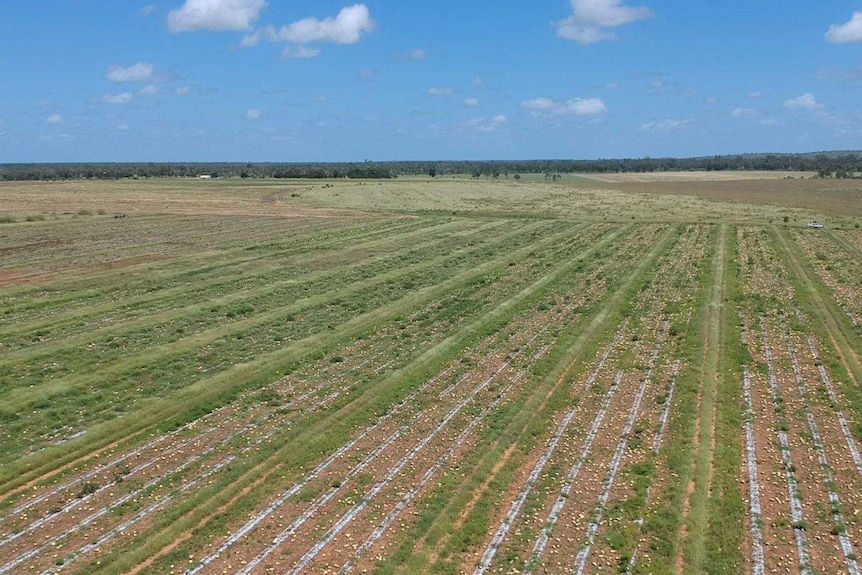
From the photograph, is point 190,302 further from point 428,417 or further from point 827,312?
point 827,312

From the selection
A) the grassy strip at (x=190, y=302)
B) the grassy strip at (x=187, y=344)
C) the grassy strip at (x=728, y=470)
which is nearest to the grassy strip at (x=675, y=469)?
the grassy strip at (x=728, y=470)

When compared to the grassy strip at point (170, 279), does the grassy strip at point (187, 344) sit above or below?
below

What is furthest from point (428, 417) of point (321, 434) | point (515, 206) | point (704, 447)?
point (515, 206)

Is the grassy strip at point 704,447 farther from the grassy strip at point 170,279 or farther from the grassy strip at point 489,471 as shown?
the grassy strip at point 170,279

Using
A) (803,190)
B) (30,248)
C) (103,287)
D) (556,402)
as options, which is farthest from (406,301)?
(803,190)

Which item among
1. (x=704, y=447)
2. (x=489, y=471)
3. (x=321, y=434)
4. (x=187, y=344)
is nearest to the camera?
(x=489, y=471)

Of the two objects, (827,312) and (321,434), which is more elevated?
(827,312)

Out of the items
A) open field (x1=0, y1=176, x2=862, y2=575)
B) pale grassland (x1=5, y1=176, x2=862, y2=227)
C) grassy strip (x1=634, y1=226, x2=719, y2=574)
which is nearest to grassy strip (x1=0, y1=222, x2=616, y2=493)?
open field (x1=0, y1=176, x2=862, y2=575)
